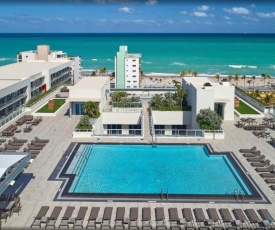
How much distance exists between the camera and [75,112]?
111 ft

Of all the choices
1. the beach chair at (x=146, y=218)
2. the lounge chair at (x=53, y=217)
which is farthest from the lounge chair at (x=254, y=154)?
the lounge chair at (x=53, y=217)

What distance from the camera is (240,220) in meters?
15.4

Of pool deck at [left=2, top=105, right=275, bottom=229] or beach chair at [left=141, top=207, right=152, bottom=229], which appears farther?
pool deck at [left=2, top=105, right=275, bottom=229]

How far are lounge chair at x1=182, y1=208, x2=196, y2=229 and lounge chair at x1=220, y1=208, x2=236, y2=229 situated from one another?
4.07ft

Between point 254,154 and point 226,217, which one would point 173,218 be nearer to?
point 226,217

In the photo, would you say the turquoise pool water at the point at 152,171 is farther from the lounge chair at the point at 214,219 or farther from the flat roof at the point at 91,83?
the flat roof at the point at 91,83

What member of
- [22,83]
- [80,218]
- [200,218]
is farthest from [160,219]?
[22,83]

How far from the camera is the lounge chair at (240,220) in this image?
1489cm

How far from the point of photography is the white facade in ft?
98.3

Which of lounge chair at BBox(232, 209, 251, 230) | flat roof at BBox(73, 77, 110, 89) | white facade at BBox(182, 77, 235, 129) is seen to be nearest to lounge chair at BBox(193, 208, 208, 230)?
lounge chair at BBox(232, 209, 251, 230)

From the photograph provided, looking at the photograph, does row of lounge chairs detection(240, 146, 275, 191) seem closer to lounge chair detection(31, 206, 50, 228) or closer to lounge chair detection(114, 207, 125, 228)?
lounge chair detection(114, 207, 125, 228)

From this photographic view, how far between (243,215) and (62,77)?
39.2 meters

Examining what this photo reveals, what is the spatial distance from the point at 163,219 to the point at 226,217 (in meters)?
2.47

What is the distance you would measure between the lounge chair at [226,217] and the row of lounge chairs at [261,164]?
3.69 metres
